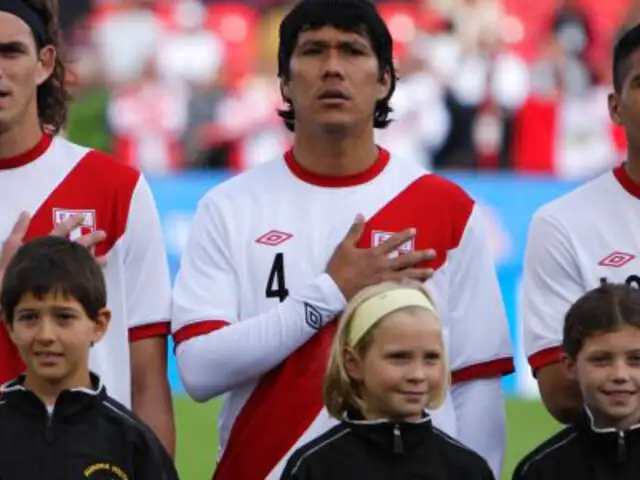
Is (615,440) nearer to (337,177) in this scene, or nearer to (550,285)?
(550,285)

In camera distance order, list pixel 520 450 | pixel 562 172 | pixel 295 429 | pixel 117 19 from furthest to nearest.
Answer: pixel 117 19 < pixel 562 172 < pixel 520 450 < pixel 295 429

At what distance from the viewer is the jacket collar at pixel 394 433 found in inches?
194

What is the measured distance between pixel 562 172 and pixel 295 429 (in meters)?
11.5

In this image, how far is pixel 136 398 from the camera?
539 cm

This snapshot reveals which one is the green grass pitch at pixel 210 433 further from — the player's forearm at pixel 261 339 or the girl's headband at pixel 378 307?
Answer: the girl's headband at pixel 378 307

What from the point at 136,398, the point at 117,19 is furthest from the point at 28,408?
the point at 117,19

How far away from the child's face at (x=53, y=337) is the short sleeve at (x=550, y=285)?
4.29 ft

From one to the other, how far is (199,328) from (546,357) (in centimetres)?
99

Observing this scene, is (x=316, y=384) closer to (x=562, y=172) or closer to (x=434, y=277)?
(x=434, y=277)

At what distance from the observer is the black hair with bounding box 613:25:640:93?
5.49m

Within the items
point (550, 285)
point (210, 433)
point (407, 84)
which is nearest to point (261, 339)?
point (550, 285)

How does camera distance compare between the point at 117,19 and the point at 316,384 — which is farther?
the point at 117,19

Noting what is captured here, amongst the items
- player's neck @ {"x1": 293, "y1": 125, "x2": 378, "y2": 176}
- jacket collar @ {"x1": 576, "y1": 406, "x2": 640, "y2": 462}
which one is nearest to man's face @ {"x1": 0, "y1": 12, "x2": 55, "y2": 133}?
player's neck @ {"x1": 293, "y1": 125, "x2": 378, "y2": 176}

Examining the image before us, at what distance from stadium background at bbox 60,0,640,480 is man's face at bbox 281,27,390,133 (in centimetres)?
1032
